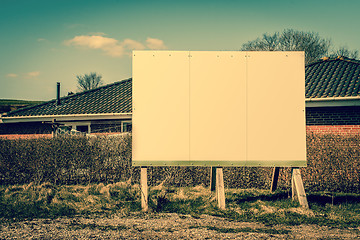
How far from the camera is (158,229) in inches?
214

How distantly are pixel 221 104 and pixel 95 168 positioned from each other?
205 inches

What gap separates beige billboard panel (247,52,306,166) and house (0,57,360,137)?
450cm

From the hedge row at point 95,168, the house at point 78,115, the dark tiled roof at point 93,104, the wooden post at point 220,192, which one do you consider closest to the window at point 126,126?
the house at point 78,115

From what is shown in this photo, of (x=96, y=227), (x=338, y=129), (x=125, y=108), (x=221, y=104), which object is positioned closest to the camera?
(x=96, y=227)

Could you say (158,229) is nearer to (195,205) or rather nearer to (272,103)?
(195,205)

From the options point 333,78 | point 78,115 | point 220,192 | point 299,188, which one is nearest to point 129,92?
point 78,115

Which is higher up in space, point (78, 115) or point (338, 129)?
point (78, 115)

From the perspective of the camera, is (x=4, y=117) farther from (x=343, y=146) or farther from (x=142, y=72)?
(x=343, y=146)

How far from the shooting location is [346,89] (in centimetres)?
1125

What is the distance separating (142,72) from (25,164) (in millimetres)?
5887

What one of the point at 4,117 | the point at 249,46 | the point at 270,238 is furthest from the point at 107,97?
the point at 249,46

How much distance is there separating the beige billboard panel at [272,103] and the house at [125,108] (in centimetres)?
450

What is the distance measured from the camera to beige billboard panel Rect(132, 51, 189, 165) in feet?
22.5

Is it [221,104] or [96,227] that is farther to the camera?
[221,104]
